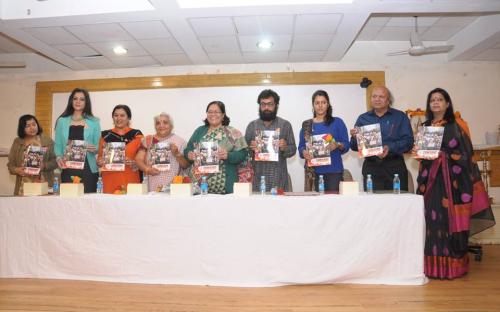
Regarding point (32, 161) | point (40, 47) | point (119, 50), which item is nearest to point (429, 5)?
point (119, 50)

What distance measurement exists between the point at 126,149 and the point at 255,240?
172cm

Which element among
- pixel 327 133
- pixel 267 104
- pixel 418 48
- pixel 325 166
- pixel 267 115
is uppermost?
pixel 418 48

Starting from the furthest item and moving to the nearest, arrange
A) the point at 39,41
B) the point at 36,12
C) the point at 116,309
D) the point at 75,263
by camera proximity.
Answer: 1. the point at 39,41
2. the point at 36,12
3. the point at 75,263
4. the point at 116,309

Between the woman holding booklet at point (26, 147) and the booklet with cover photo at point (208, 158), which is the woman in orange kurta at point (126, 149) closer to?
the woman holding booklet at point (26, 147)

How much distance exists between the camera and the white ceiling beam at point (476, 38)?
466 cm

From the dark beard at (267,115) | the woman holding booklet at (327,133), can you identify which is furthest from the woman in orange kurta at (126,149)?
the woman holding booklet at (327,133)

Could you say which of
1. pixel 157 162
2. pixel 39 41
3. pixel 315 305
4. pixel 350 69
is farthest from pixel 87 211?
pixel 350 69

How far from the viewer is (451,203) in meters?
2.86

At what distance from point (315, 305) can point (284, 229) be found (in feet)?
1.91

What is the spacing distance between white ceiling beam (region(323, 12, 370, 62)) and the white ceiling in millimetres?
13

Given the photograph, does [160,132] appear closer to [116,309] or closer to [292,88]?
[116,309]

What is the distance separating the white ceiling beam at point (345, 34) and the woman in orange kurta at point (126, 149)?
2.95 metres

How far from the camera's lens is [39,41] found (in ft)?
15.9

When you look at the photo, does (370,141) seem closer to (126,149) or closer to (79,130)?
(126,149)
